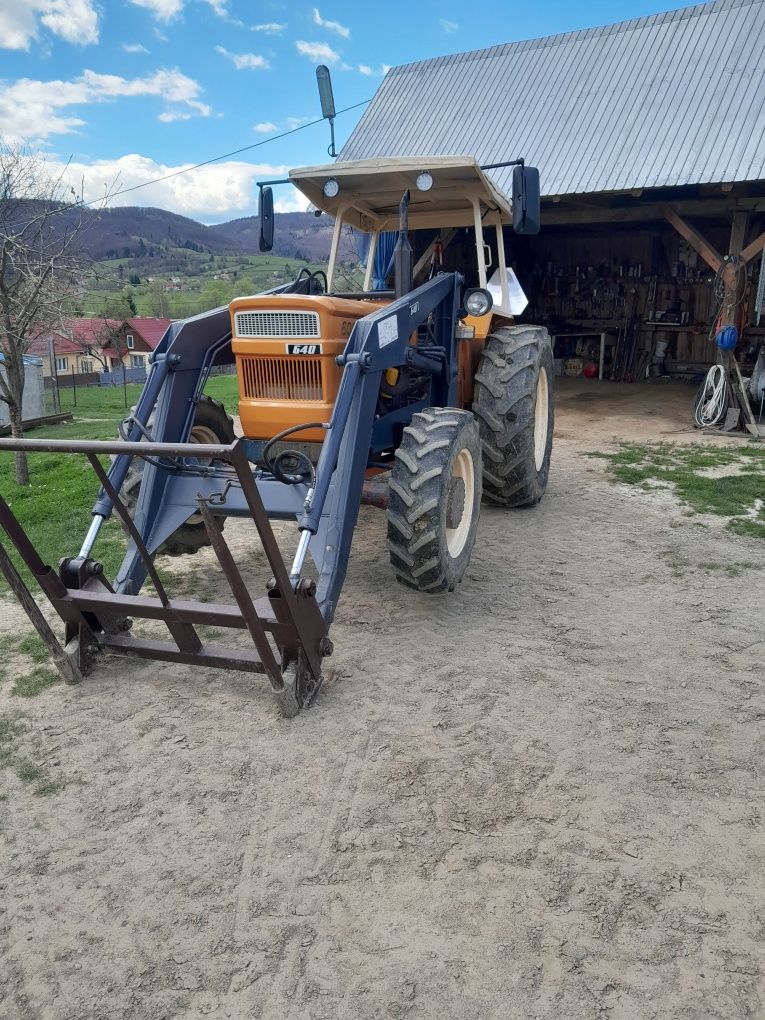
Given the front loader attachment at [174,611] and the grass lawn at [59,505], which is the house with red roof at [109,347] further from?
the front loader attachment at [174,611]

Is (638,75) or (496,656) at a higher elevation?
(638,75)

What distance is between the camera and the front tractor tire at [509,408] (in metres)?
5.56

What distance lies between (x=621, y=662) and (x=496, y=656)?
0.62 metres

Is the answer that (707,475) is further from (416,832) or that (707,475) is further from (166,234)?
(166,234)

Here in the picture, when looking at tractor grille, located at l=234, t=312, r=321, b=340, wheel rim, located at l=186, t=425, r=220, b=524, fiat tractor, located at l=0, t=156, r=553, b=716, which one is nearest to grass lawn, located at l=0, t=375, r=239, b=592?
fiat tractor, located at l=0, t=156, r=553, b=716

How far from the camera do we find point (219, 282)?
6706 cm

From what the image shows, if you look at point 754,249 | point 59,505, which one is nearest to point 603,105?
point 754,249

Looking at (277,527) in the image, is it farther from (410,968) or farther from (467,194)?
(410,968)

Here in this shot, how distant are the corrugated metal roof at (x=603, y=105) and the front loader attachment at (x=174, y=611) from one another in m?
9.11

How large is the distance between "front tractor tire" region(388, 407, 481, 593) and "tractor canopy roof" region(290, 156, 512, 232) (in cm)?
171

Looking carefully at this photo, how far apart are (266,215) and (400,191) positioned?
99 cm

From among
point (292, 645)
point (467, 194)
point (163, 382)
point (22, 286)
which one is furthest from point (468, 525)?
point (22, 286)

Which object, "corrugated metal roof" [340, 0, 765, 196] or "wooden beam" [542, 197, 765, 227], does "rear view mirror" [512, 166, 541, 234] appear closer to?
"corrugated metal roof" [340, 0, 765, 196]

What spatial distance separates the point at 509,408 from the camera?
5.52 m
